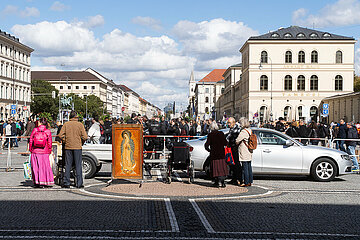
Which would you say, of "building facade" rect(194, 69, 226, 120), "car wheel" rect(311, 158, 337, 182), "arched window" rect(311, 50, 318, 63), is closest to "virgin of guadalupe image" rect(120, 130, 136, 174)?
"car wheel" rect(311, 158, 337, 182)

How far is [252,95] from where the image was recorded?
87.2 metres

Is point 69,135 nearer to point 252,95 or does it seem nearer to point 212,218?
point 212,218

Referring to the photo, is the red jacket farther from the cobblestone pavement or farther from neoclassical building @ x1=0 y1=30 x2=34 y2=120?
neoclassical building @ x1=0 y1=30 x2=34 y2=120

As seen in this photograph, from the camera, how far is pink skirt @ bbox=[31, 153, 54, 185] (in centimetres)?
1221

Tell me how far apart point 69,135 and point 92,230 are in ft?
17.7

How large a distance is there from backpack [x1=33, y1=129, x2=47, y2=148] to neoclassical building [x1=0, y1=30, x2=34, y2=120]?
77.3 meters

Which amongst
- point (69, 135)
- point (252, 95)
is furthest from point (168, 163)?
point (252, 95)

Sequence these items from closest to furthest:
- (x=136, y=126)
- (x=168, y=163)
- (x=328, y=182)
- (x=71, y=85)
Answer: (x=136, y=126) < (x=168, y=163) < (x=328, y=182) < (x=71, y=85)

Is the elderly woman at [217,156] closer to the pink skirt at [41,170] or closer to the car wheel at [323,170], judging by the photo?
the car wheel at [323,170]

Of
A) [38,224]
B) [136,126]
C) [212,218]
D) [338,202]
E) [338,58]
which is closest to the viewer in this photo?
[38,224]

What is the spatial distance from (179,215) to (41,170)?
5.18 metres

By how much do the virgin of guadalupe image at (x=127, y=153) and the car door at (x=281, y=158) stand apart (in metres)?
4.17

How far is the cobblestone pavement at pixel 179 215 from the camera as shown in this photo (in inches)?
279

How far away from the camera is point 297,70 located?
85.5 meters
